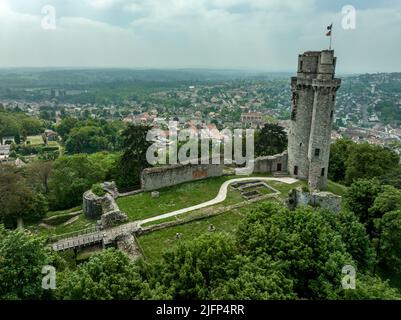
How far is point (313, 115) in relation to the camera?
32.8 metres

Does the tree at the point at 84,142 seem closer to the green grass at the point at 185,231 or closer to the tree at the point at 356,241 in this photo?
the green grass at the point at 185,231

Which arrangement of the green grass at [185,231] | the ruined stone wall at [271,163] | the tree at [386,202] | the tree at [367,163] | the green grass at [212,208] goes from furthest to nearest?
the tree at [367,163]
the ruined stone wall at [271,163]
the green grass at [212,208]
the tree at [386,202]
the green grass at [185,231]

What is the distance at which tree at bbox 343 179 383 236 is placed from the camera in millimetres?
26844

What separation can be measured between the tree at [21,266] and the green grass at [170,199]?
1047 centimetres

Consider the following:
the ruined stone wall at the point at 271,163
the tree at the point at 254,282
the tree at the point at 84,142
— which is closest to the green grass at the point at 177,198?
the ruined stone wall at the point at 271,163

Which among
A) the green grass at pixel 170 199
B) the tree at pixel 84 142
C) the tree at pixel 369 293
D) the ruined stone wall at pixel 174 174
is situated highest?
the ruined stone wall at pixel 174 174

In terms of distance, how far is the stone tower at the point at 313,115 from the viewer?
31438 millimetres

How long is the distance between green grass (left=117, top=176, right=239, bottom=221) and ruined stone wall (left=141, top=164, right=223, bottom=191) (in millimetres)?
612

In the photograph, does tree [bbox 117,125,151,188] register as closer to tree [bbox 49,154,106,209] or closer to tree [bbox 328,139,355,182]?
tree [bbox 49,154,106,209]

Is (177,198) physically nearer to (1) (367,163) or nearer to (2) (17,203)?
(2) (17,203)

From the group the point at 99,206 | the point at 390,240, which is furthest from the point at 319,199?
the point at 99,206

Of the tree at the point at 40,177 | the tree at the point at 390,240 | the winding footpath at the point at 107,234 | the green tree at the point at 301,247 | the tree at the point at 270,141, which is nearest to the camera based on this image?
the green tree at the point at 301,247

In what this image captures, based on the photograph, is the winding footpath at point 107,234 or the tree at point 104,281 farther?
the winding footpath at point 107,234
